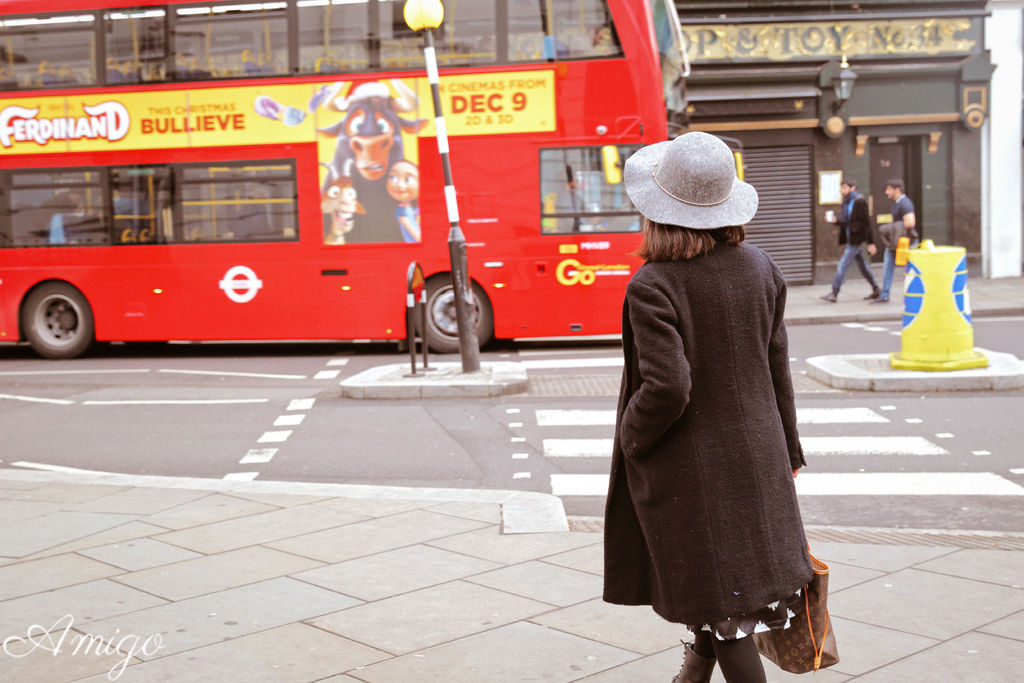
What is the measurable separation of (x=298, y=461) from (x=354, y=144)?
6.76 m

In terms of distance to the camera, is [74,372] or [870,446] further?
[74,372]

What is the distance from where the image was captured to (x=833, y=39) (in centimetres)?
2162

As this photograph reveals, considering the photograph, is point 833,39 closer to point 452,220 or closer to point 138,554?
point 452,220

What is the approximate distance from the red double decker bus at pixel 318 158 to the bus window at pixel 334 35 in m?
0.02

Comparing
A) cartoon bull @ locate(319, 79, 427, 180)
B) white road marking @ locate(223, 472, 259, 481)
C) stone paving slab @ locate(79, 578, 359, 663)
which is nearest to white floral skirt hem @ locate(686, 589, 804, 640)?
stone paving slab @ locate(79, 578, 359, 663)

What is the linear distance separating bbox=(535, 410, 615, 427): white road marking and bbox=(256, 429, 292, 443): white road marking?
199cm

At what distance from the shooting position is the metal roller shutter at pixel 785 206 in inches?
866

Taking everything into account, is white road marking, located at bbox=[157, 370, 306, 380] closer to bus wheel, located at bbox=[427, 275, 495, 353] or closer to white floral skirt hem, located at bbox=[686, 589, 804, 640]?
bus wheel, located at bbox=[427, 275, 495, 353]

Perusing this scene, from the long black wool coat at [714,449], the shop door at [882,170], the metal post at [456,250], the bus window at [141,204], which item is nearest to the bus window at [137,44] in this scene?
→ the bus window at [141,204]

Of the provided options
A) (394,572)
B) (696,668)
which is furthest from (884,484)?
(696,668)

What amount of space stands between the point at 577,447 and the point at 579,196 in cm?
617

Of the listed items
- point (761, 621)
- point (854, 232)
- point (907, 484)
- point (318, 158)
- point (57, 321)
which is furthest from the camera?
point (854, 232)

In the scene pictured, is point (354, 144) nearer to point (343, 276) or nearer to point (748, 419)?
point (343, 276)

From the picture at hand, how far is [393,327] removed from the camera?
48.2 feet
